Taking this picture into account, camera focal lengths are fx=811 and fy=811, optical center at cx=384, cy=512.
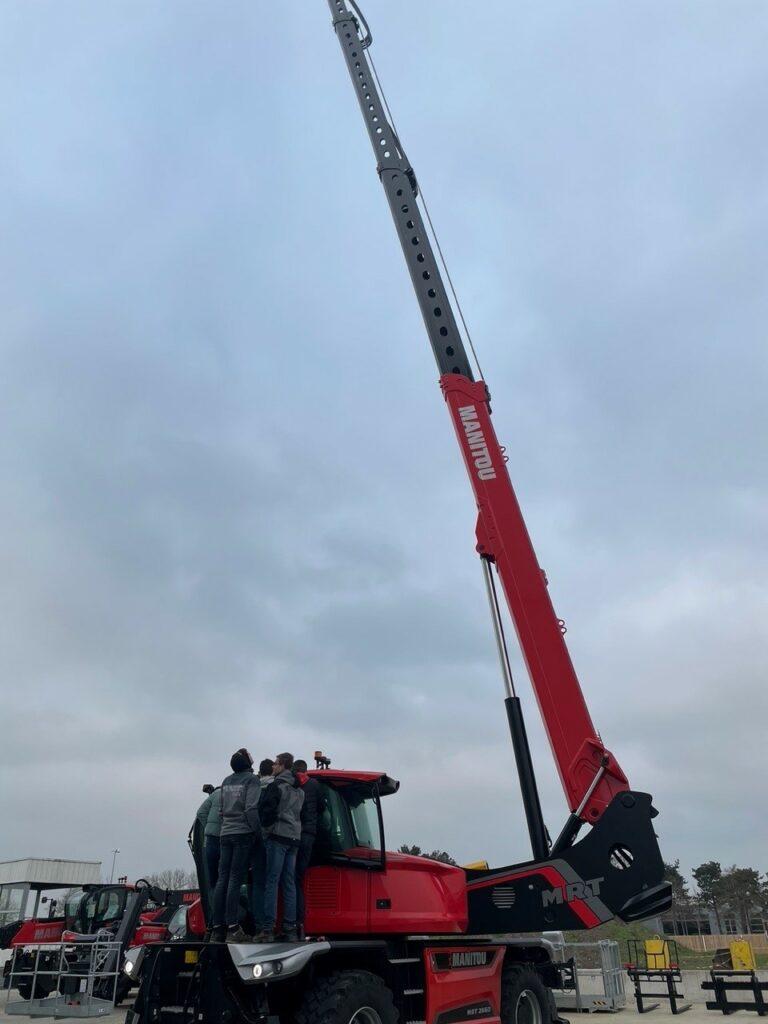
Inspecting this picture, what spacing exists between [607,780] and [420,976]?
8.52 ft

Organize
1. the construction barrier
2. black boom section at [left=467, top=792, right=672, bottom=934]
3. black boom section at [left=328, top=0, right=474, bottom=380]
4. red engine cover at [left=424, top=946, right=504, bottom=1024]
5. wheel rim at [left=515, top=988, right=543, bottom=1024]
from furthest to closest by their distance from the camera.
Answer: the construction barrier, black boom section at [left=328, top=0, right=474, bottom=380], wheel rim at [left=515, top=988, right=543, bottom=1024], red engine cover at [left=424, top=946, right=504, bottom=1024], black boom section at [left=467, top=792, right=672, bottom=934]

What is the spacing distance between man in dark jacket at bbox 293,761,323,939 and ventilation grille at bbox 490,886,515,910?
219cm

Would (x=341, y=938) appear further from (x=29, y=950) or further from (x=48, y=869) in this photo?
(x=48, y=869)

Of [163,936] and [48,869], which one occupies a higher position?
[48,869]

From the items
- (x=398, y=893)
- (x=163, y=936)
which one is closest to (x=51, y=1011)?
(x=163, y=936)

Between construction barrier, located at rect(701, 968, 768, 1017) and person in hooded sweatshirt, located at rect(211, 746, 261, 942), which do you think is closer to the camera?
person in hooded sweatshirt, located at rect(211, 746, 261, 942)

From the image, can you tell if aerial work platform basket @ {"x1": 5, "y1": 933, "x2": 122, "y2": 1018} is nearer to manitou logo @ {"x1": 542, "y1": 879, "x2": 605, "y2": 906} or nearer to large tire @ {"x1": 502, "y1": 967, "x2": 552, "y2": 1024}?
large tire @ {"x1": 502, "y1": 967, "x2": 552, "y2": 1024}

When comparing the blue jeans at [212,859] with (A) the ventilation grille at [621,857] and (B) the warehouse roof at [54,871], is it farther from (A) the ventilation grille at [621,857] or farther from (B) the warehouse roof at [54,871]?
(B) the warehouse roof at [54,871]

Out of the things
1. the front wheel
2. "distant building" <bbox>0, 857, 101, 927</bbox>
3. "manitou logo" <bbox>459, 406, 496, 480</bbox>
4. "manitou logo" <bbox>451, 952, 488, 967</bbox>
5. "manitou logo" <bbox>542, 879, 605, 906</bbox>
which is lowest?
"manitou logo" <bbox>451, 952, 488, 967</bbox>

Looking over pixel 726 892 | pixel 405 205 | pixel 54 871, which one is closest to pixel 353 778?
pixel 405 205

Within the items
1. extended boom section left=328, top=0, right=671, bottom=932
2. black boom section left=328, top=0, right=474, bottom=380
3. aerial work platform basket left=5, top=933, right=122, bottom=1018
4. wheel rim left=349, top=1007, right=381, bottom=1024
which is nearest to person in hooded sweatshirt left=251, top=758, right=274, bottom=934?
wheel rim left=349, top=1007, right=381, bottom=1024

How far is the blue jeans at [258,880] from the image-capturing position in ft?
22.2

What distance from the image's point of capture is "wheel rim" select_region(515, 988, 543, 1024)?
945 cm

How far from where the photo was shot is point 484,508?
934 centimetres
